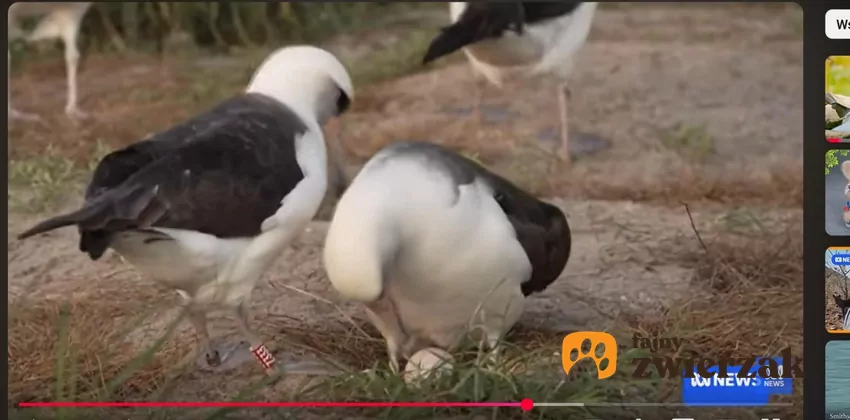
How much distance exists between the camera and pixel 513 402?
1372 mm

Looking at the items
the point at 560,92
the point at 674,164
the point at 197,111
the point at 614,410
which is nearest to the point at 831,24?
the point at 674,164

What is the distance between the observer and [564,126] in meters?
1.60

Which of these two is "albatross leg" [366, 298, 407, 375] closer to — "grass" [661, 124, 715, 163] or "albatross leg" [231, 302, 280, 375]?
"albatross leg" [231, 302, 280, 375]

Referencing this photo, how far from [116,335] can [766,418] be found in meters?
0.93

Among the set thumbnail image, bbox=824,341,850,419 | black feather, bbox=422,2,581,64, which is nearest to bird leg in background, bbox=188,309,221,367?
black feather, bbox=422,2,581,64

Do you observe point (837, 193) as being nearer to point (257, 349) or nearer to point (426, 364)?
point (426, 364)

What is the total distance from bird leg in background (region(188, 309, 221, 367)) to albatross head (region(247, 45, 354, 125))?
33 cm

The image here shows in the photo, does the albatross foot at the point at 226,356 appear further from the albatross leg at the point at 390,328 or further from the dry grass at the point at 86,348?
the albatross leg at the point at 390,328

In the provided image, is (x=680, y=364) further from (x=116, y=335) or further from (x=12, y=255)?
(x=12, y=255)

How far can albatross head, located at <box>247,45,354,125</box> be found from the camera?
4.84 feet

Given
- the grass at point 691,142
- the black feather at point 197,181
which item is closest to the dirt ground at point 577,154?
the grass at point 691,142

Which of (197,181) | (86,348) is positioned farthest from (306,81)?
(86,348)

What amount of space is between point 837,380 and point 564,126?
0.55 m

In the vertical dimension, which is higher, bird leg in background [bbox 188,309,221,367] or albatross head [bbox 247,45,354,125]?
albatross head [bbox 247,45,354,125]
